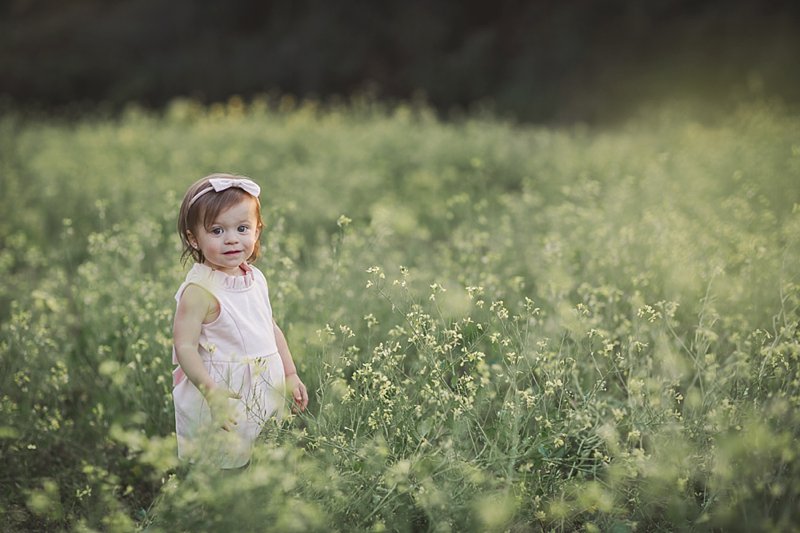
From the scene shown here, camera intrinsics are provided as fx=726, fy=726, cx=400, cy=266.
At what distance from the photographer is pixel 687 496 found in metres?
2.57

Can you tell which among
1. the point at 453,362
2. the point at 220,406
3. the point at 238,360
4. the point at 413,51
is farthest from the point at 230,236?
the point at 413,51

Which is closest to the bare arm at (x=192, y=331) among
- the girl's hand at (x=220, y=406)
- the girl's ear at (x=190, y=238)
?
the girl's hand at (x=220, y=406)

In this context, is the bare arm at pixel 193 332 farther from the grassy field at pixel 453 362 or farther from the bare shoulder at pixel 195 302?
the grassy field at pixel 453 362

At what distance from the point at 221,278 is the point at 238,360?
0.30m

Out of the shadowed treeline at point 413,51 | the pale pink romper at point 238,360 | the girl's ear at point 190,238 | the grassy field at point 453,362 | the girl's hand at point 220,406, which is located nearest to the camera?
the girl's hand at point 220,406

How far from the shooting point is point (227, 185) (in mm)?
2600

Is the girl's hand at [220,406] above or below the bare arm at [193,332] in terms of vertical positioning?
below

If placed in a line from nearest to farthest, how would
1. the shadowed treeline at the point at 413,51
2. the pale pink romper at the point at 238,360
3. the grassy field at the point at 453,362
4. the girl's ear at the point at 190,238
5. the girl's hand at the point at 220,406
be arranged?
the girl's hand at the point at 220,406, the grassy field at the point at 453,362, the pale pink romper at the point at 238,360, the girl's ear at the point at 190,238, the shadowed treeline at the point at 413,51

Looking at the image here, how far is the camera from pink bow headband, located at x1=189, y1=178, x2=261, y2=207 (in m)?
2.59

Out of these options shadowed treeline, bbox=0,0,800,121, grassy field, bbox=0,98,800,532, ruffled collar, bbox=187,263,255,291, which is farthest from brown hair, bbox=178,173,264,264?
shadowed treeline, bbox=0,0,800,121

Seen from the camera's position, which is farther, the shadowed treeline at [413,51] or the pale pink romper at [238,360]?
the shadowed treeline at [413,51]

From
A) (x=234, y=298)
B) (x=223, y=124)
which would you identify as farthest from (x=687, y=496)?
(x=223, y=124)

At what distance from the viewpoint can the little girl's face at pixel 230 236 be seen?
8.57ft

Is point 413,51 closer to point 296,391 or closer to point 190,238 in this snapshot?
point 190,238
